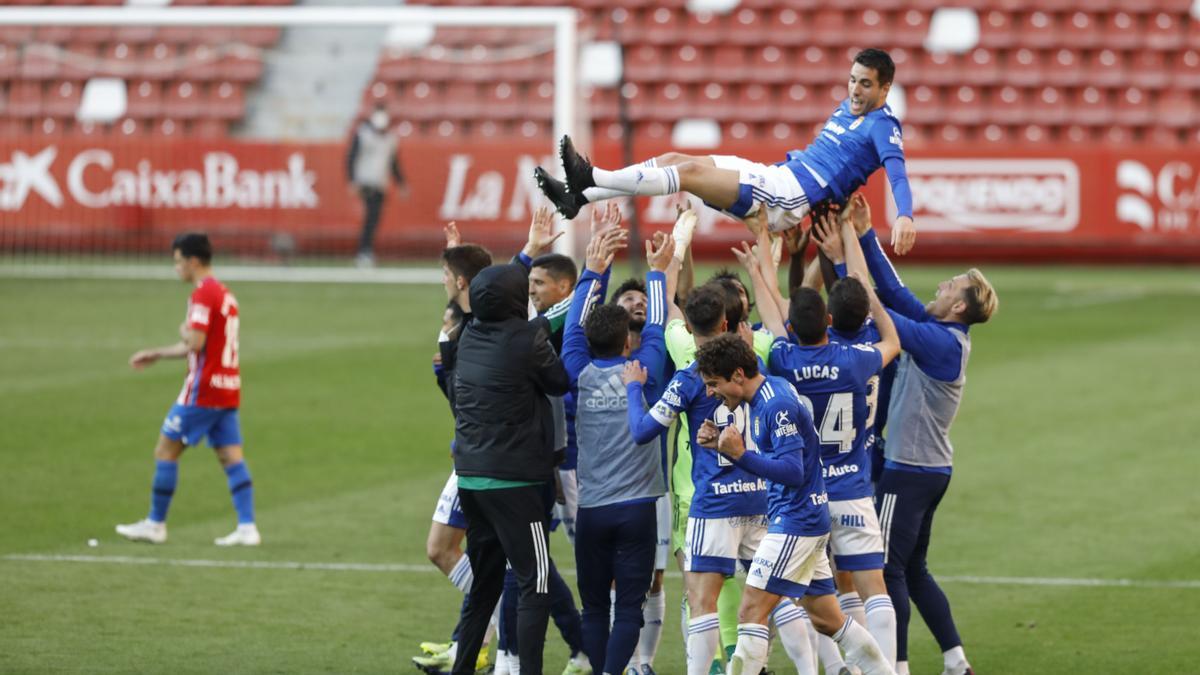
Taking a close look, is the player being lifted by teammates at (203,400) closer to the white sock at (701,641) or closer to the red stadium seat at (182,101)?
the white sock at (701,641)

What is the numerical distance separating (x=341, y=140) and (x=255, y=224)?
5.33 ft

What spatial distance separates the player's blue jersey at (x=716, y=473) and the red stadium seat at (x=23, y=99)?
794 inches

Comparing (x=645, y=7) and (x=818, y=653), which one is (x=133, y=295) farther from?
(x=818, y=653)

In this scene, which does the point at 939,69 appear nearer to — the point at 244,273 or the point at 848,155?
the point at 244,273

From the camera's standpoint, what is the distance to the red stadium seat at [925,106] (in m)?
27.8

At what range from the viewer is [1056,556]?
10773mm

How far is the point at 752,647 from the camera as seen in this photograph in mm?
7074

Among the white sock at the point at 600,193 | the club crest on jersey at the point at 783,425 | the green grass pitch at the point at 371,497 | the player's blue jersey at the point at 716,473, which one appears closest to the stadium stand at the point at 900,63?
the green grass pitch at the point at 371,497

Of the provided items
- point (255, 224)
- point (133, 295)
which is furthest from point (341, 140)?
point (133, 295)

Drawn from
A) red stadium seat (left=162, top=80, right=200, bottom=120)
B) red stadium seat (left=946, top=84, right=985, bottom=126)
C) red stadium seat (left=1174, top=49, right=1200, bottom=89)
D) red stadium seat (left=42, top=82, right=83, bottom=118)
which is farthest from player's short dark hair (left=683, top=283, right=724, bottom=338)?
red stadium seat (left=1174, top=49, right=1200, bottom=89)

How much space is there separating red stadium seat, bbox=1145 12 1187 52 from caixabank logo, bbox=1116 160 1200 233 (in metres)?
3.22

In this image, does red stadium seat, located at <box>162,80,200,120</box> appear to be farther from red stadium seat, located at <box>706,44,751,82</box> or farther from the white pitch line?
red stadium seat, located at <box>706,44,751,82</box>

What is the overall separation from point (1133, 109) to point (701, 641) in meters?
22.7

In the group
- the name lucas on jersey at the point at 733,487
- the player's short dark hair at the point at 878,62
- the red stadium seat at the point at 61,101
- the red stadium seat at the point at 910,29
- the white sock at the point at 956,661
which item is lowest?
the white sock at the point at 956,661
